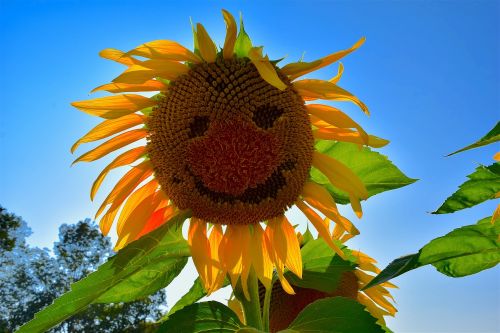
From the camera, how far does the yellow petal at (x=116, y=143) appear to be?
220 cm

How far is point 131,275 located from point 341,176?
2.52 ft

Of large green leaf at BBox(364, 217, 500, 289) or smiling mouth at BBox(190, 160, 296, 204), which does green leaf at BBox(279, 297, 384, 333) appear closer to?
large green leaf at BBox(364, 217, 500, 289)

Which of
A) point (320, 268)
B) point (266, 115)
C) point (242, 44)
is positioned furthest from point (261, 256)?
point (242, 44)

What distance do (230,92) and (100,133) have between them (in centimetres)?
52

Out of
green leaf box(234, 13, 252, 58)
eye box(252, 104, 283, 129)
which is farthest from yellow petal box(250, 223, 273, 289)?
green leaf box(234, 13, 252, 58)

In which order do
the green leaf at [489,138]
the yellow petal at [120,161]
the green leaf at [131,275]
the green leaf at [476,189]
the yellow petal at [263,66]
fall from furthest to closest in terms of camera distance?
the yellow petal at [120,161], the yellow petal at [263,66], the green leaf at [131,275], the green leaf at [476,189], the green leaf at [489,138]

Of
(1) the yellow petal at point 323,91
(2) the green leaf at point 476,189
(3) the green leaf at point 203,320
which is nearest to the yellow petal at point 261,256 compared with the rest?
(3) the green leaf at point 203,320

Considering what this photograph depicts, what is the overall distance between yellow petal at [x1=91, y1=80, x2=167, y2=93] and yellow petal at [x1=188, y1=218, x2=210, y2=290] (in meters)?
0.47

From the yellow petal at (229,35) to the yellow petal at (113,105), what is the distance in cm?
30

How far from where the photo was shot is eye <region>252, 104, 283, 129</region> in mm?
1995

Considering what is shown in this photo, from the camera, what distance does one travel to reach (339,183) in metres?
2.11

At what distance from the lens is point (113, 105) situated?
2.15 m

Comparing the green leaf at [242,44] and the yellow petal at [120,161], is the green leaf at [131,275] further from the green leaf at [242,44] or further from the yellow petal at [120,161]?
the green leaf at [242,44]

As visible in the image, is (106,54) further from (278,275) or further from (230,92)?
(278,275)
